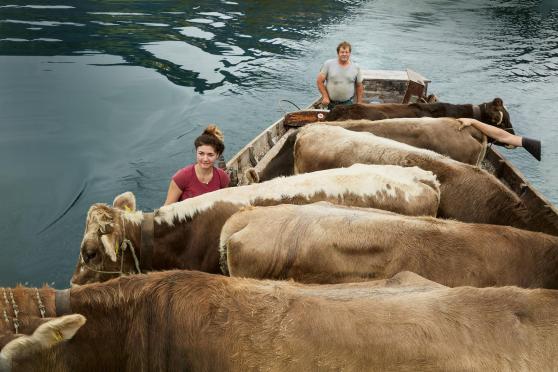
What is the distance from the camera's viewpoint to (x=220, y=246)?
191 inches

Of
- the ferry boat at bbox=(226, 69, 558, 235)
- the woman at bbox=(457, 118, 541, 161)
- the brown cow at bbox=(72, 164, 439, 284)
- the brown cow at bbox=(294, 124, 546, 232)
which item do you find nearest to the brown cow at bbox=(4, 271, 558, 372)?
the brown cow at bbox=(72, 164, 439, 284)

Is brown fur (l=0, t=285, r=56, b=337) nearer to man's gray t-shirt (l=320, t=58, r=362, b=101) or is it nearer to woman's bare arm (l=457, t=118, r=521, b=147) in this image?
woman's bare arm (l=457, t=118, r=521, b=147)

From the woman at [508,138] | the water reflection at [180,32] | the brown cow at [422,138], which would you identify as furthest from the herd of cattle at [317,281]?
the water reflection at [180,32]

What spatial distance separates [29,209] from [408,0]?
50.5m

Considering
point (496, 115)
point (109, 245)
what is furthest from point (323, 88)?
point (109, 245)

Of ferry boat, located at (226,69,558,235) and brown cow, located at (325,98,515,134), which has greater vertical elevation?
brown cow, located at (325,98,515,134)

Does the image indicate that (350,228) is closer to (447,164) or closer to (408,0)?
(447,164)

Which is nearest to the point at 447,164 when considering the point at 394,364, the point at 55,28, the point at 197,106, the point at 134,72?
the point at 394,364

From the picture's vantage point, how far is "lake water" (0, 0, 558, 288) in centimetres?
1317

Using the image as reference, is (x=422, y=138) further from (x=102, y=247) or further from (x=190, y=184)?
(x=102, y=247)

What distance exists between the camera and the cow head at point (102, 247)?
4.86 m

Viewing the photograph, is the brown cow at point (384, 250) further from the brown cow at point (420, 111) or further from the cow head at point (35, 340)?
the brown cow at point (420, 111)

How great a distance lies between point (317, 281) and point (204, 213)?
1.61 meters

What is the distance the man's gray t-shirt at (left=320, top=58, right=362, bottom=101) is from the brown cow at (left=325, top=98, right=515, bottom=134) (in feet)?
5.00
